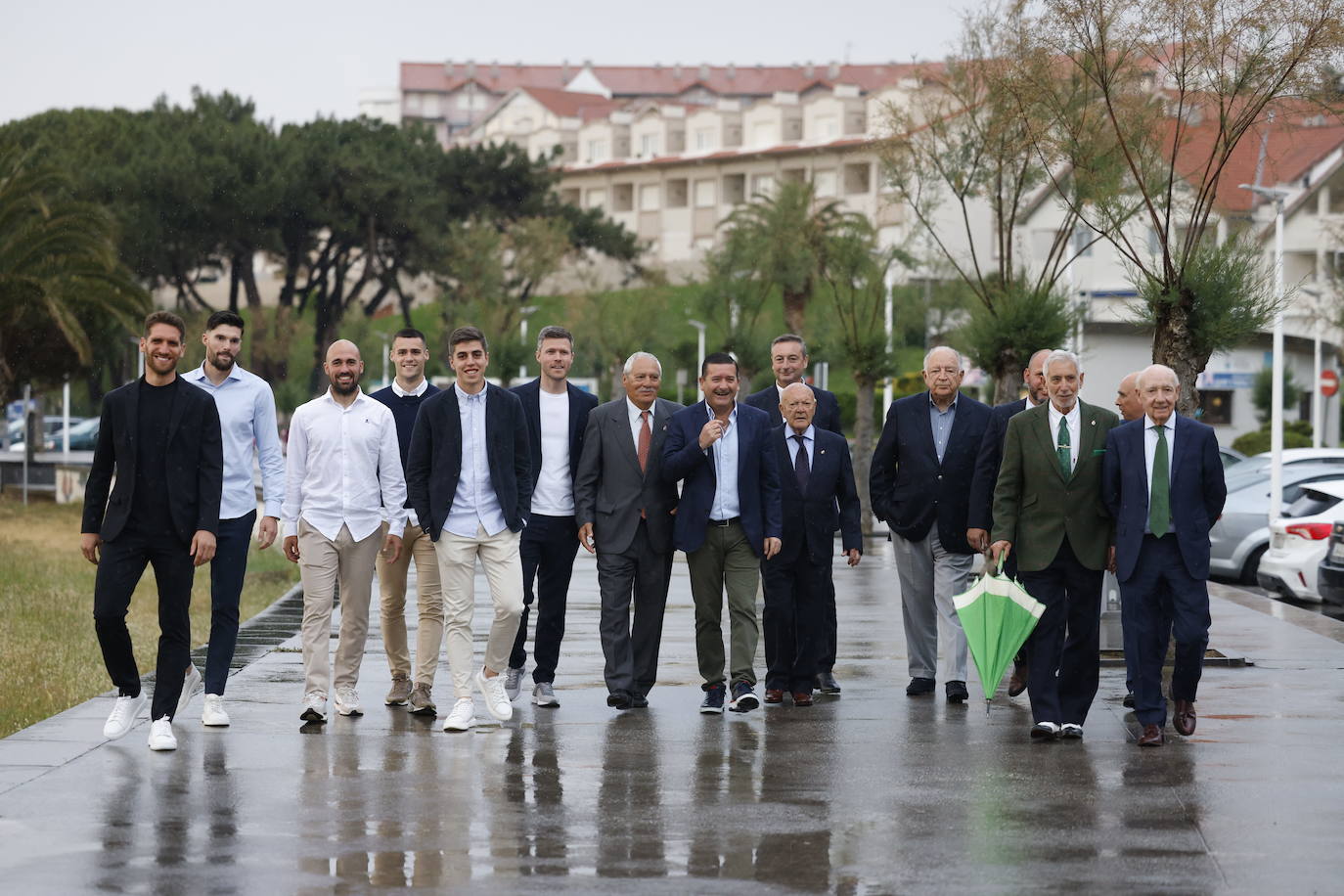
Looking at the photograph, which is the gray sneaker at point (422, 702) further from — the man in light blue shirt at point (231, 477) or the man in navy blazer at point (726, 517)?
the man in navy blazer at point (726, 517)

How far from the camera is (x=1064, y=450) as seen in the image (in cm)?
991

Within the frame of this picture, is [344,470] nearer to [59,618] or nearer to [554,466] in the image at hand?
[554,466]

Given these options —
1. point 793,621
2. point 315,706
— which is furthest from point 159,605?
point 793,621

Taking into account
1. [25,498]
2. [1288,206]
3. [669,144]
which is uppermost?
[669,144]

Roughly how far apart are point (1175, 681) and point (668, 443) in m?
2.91

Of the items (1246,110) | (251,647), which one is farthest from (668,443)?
(1246,110)

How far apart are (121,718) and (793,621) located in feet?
12.0

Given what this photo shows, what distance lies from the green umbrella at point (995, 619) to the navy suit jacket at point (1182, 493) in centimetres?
52

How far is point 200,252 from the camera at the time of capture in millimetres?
62375

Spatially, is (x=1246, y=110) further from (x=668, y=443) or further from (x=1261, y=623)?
(x=668, y=443)

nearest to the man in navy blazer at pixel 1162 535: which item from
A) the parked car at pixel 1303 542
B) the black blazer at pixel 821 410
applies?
the black blazer at pixel 821 410

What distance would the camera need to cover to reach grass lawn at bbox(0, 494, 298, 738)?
11828 mm

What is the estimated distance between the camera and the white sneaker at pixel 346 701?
10.2 meters

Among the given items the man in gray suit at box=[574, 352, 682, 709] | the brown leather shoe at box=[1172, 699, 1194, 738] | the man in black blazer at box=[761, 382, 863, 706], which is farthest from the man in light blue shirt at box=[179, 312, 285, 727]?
the brown leather shoe at box=[1172, 699, 1194, 738]
